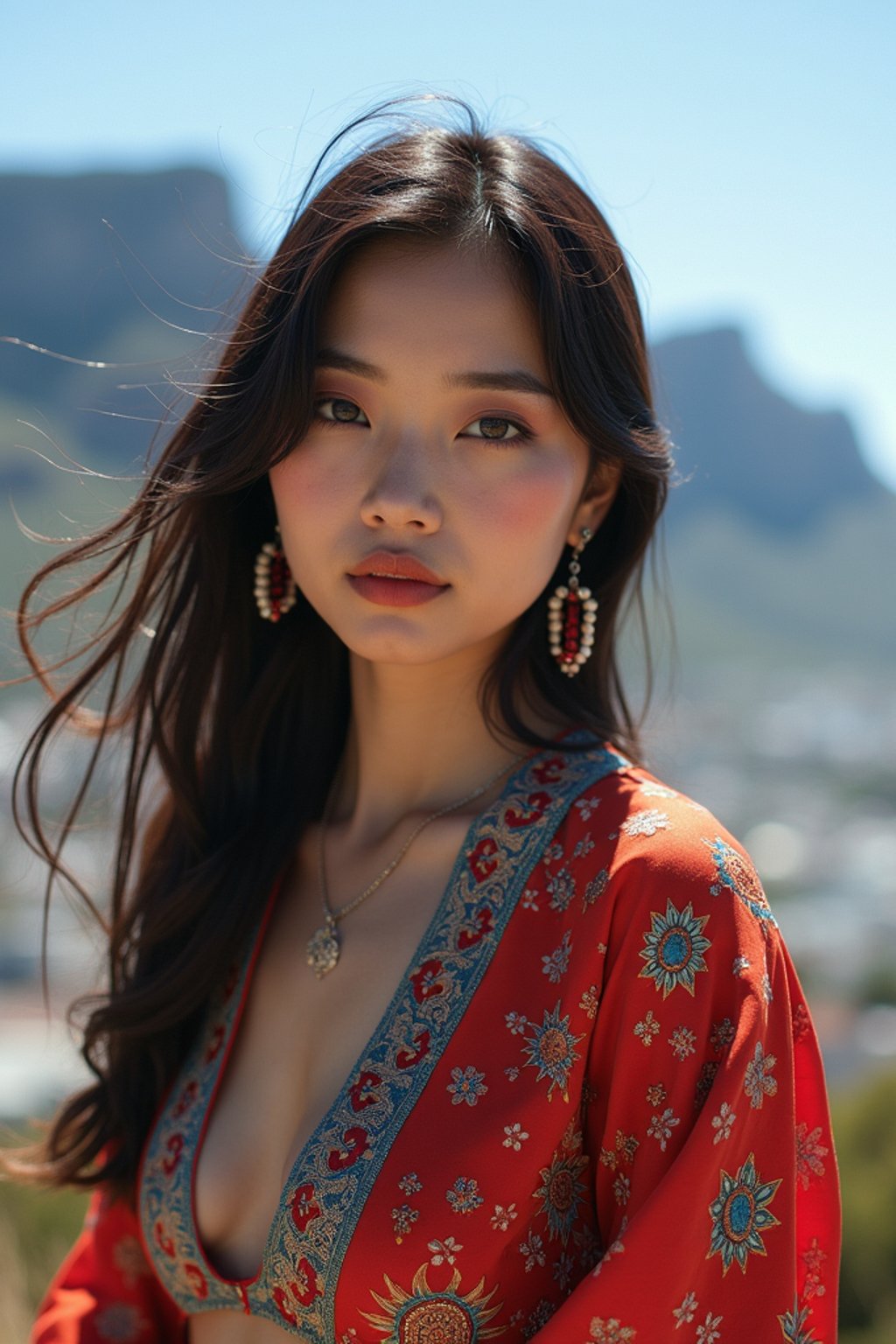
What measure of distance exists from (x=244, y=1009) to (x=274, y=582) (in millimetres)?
670

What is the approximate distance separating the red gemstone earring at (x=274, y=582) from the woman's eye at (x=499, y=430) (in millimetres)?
558

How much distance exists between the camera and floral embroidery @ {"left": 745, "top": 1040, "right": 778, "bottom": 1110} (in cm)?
135

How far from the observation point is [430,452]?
5.23ft

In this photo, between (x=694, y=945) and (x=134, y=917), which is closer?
(x=694, y=945)

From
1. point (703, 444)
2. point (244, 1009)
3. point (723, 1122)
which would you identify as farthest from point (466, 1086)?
point (703, 444)

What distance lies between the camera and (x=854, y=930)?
3688 cm

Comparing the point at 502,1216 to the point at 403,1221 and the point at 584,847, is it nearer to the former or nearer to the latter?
the point at 403,1221

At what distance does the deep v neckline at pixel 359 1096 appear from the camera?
150cm

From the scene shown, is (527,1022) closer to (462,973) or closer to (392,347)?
(462,973)

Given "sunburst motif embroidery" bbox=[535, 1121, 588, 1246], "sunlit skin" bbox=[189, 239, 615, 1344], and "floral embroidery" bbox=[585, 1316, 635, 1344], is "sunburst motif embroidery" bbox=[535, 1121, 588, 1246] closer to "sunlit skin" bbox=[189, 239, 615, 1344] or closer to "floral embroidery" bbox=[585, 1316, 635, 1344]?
"floral embroidery" bbox=[585, 1316, 635, 1344]

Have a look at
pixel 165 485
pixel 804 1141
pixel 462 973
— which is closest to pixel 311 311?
pixel 165 485

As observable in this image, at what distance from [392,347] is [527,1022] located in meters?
0.84

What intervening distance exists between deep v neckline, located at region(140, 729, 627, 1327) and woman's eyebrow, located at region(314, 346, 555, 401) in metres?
0.51

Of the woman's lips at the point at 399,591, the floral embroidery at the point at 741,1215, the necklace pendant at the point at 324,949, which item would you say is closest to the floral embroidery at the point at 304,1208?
the necklace pendant at the point at 324,949
